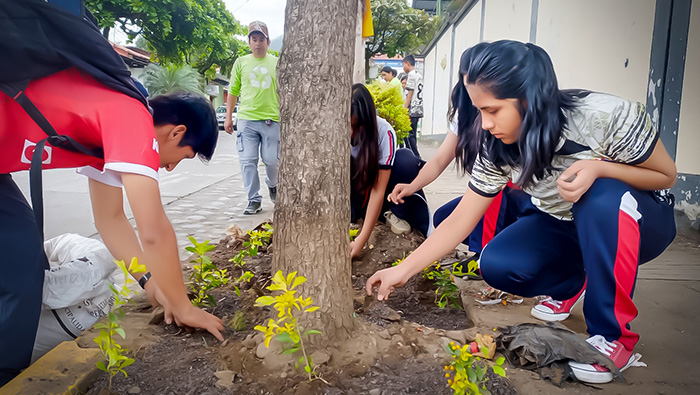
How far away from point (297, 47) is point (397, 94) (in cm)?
287

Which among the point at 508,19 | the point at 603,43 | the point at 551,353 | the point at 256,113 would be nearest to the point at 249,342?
the point at 551,353

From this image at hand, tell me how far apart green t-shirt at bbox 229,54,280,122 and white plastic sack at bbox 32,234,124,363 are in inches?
117

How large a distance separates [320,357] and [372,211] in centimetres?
127

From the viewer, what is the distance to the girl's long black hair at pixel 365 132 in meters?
2.82

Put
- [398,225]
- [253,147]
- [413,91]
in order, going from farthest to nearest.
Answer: [413,91] → [253,147] → [398,225]

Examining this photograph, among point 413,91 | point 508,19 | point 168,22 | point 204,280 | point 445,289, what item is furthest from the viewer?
point 168,22

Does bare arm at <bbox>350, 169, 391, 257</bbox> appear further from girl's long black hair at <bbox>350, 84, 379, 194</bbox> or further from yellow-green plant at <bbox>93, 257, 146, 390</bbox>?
yellow-green plant at <bbox>93, 257, 146, 390</bbox>

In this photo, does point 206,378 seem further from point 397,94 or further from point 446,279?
point 397,94

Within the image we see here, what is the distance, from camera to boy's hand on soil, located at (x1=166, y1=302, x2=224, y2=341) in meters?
1.73

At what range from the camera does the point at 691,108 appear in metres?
3.88

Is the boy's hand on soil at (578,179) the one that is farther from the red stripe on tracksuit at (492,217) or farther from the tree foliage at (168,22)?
the tree foliage at (168,22)

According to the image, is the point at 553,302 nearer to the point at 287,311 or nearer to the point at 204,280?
the point at 287,311

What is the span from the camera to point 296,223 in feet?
5.46

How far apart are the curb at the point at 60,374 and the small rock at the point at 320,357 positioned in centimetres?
69
